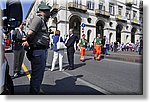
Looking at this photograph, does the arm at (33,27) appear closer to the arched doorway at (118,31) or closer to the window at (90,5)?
the window at (90,5)

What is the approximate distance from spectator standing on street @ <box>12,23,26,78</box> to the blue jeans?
234 mm

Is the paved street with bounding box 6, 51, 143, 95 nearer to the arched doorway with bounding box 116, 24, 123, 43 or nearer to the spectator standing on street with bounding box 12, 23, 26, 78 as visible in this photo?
the spectator standing on street with bounding box 12, 23, 26, 78

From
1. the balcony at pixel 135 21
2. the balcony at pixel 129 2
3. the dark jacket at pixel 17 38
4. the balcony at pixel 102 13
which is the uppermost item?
the balcony at pixel 129 2

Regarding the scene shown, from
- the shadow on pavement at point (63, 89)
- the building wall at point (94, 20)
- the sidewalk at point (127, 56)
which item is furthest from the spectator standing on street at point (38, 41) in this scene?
the sidewalk at point (127, 56)

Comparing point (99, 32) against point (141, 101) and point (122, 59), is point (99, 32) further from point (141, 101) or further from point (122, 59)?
point (141, 101)

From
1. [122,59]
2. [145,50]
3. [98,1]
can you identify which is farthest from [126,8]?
[122,59]

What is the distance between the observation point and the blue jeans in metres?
1.76

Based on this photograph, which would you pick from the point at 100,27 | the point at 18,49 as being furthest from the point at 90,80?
the point at 18,49

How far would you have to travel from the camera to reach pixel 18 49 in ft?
6.79

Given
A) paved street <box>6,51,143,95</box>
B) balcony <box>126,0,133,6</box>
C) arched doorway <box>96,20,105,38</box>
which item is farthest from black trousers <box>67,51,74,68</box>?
balcony <box>126,0,133,6</box>

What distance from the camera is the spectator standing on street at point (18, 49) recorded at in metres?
1.88

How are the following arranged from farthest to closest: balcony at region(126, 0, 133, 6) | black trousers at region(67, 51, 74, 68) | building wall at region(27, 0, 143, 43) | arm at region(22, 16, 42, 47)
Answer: black trousers at region(67, 51, 74, 68)
balcony at region(126, 0, 133, 6)
building wall at region(27, 0, 143, 43)
arm at region(22, 16, 42, 47)

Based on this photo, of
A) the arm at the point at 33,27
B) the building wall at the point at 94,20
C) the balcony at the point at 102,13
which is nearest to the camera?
the arm at the point at 33,27

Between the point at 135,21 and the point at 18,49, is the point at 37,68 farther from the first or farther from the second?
the point at 135,21
